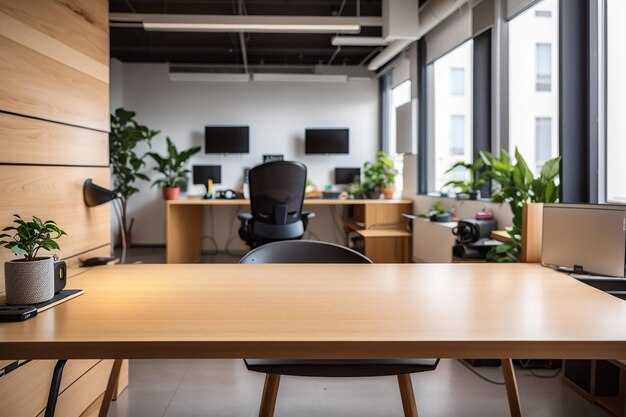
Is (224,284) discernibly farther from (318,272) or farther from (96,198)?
(96,198)

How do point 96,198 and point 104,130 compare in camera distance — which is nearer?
point 96,198

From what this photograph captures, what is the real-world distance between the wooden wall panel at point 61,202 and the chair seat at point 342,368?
0.90 meters

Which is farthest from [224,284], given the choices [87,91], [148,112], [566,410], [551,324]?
[148,112]

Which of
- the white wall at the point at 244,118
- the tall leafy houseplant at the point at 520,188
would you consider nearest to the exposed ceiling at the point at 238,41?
the white wall at the point at 244,118

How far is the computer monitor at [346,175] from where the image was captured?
835cm

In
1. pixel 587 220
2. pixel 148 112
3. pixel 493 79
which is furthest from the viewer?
pixel 148 112

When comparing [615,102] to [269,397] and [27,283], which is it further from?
[27,283]

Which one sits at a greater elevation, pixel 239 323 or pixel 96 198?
pixel 96 198

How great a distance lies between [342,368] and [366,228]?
195 inches

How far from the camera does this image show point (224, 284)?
149 cm

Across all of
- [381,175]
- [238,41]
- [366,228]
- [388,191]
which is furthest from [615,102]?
[238,41]

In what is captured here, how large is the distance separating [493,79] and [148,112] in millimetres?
5637

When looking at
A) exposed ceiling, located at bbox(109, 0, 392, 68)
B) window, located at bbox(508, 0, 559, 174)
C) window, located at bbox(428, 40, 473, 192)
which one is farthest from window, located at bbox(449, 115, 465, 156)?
exposed ceiling, located at bbox(109, 0, 392, 68)

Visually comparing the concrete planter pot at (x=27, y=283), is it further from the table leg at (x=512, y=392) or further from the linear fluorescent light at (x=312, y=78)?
the linear fluorescent light at (x=312, y=78)
